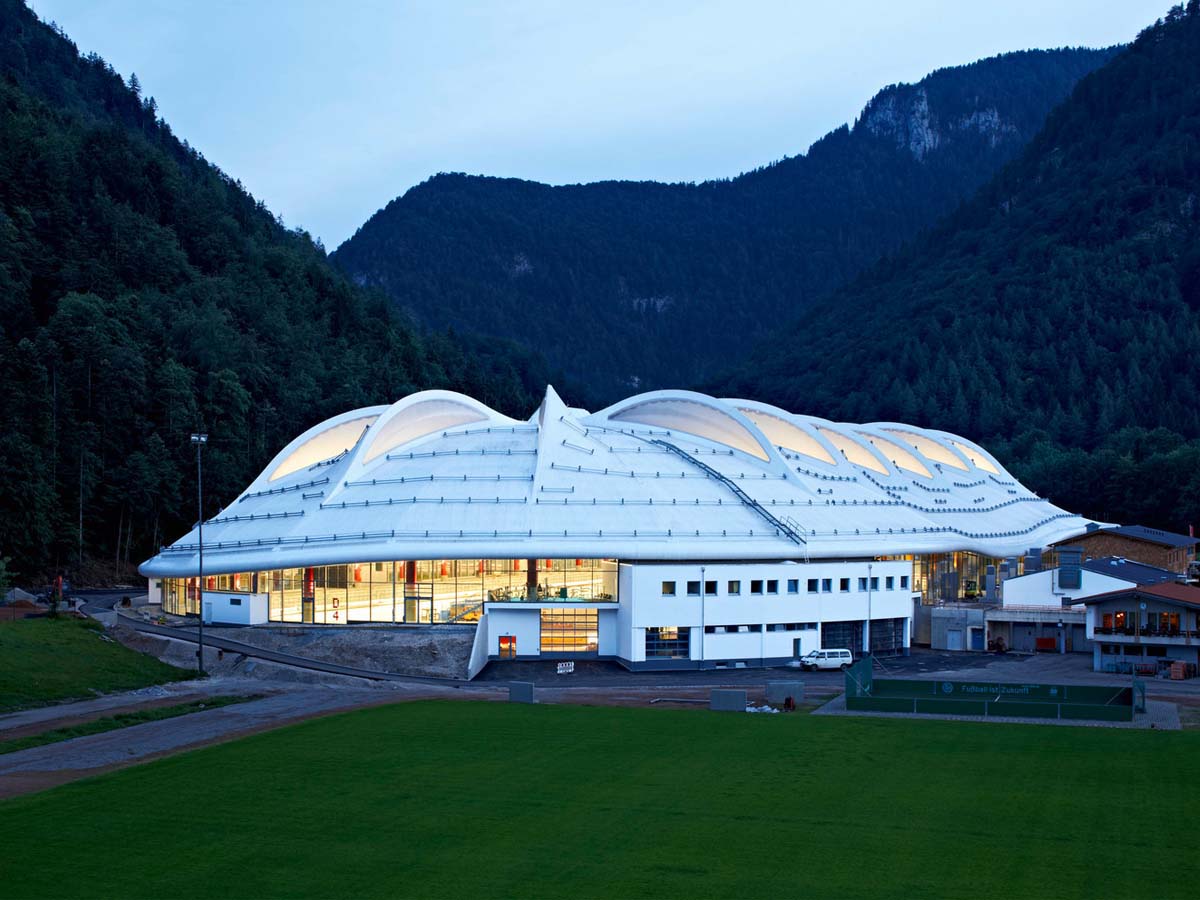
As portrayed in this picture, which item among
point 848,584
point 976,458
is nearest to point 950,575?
point 848,584

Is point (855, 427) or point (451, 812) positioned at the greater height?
point (855, 427)

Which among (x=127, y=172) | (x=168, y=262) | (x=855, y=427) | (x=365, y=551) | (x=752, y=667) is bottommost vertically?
(x=752, y=667)

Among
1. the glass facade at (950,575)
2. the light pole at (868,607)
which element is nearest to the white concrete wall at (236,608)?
the light pole at (868,607)

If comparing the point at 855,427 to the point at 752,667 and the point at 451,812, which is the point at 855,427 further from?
the point at 451,812

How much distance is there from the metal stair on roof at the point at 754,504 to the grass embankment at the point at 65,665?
31003mm

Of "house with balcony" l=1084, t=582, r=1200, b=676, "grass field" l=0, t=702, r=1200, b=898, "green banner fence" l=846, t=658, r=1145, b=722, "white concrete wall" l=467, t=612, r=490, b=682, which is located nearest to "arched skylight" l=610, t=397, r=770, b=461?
"house with balcony" l=1084, t=582, r=1200, b=676

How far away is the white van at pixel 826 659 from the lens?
62.3 metres

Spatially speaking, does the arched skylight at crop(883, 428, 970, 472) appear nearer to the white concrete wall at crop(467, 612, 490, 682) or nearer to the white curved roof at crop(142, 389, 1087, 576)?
the white curved roof at crop(142, 389, 1087, 576)

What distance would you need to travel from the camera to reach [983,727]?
4297cm

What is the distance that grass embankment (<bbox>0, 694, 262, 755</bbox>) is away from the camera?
39.0 meters

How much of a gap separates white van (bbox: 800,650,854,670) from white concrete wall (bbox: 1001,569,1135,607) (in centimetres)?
1506

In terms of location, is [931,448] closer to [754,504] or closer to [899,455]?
[899,455]

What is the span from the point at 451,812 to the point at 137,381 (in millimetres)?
90629

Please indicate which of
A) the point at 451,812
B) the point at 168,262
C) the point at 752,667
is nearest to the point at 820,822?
the point at 451,812
